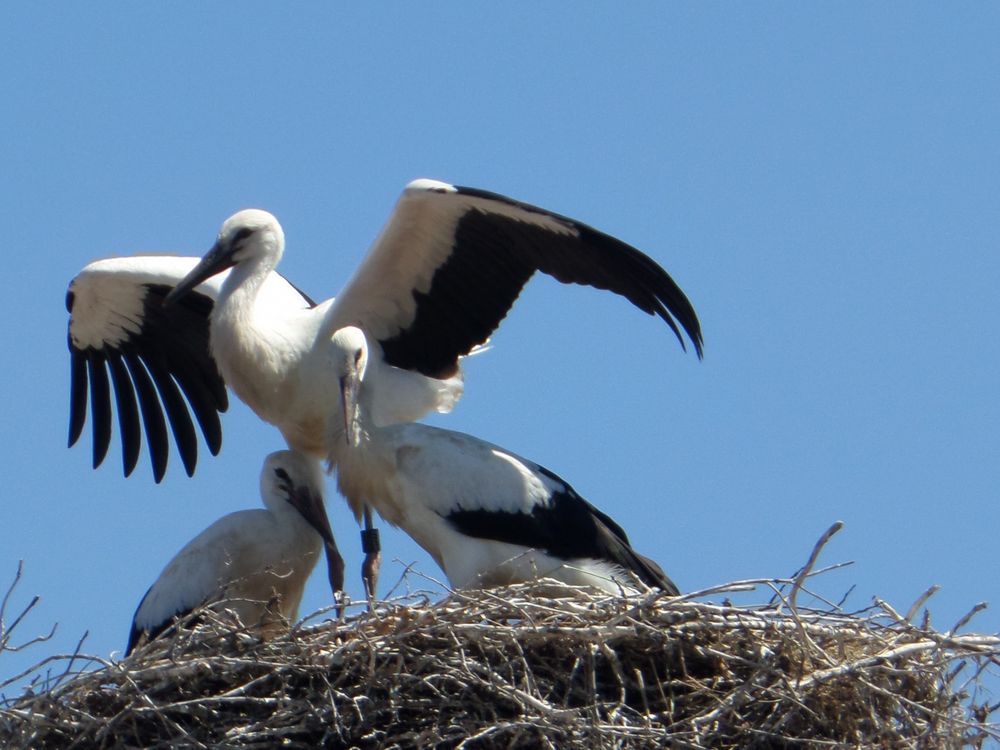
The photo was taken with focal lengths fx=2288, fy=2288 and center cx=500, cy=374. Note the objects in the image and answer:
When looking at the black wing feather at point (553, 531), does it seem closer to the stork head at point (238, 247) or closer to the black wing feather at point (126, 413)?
the stork head at point (238, 247)

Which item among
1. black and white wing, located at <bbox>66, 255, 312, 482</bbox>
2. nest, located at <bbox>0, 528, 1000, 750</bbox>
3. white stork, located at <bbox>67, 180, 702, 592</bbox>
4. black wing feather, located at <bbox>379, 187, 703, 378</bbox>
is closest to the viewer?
nest, located at <bbox>0, 528, 1000, 750</bbox>

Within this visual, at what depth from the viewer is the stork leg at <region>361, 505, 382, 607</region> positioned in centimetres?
948

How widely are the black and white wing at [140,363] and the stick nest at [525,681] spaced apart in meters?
3.33

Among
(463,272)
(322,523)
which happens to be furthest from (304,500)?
(463,272)

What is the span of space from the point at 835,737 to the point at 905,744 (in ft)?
0.73

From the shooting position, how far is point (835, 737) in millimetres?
7414

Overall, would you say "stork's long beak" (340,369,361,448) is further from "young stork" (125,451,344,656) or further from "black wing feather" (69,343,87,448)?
"black wing feather" (69,343,87,448)

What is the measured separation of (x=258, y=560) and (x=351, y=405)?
2.43 feet

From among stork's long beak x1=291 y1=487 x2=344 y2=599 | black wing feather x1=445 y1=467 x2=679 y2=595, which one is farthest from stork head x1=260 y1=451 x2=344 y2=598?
black wing feather x1=445 y1=467 x2=679 y2=595

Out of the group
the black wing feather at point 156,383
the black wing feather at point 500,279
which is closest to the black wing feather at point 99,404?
the black wing feather at point 156,383

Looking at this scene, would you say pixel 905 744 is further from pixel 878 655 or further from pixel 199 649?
pixel 199 649

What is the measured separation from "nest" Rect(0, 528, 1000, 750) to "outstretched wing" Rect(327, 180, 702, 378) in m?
1.66

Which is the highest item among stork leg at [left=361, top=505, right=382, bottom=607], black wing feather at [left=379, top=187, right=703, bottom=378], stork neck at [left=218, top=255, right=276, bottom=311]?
stork neck at [left=218, top=255, right=276, bottom=311]

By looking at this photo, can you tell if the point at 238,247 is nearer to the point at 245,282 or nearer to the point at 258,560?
the point at 245,282
